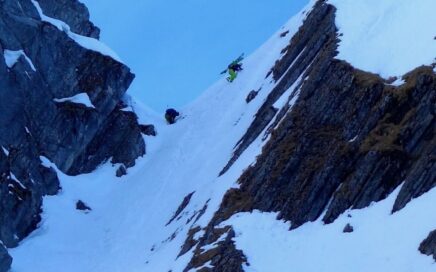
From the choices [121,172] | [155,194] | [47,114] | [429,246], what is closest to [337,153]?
[429,246]

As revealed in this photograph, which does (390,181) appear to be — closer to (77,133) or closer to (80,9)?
(77,133)

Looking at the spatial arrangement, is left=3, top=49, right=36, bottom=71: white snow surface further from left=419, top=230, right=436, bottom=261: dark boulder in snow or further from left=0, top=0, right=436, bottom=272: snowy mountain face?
left=419, top=230, right=436, bottom=261: dark boulder in snow

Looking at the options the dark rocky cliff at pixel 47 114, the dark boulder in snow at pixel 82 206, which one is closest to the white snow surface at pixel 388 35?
the dark boulder in snow at pixel 82 206

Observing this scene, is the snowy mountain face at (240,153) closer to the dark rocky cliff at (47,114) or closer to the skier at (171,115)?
the dark rocky cliff at (47,114)

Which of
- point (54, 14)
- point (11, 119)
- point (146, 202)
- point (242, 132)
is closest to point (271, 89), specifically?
point (242, 132)

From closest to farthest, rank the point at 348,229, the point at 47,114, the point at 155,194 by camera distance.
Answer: the point at 348,229, the point at 155,194, the point at 47,114

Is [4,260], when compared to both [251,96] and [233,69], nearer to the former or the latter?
[251,96]

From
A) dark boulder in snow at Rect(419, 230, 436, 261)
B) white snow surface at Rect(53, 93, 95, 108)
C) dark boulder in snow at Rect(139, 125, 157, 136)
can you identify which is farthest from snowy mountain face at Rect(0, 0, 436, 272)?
dark boulder in snow at Rect(139, 125, 157, 136)
